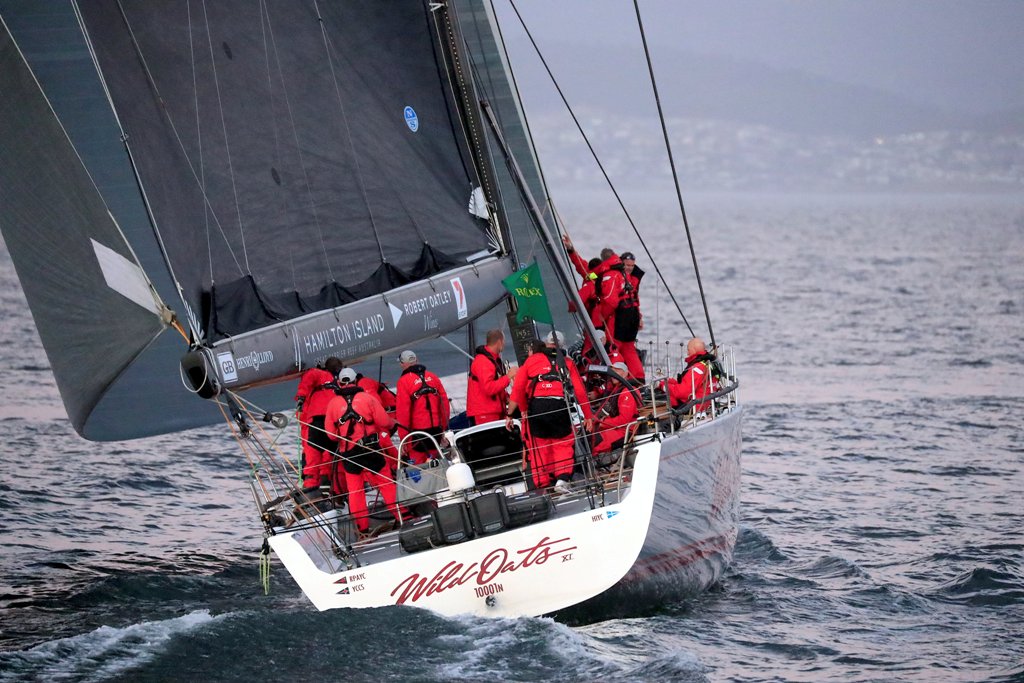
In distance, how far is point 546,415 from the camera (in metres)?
11.4

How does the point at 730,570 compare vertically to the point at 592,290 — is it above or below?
below

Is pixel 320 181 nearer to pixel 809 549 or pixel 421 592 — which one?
pixel 421 592

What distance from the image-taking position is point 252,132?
1204cm

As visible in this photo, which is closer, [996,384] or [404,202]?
[404,202]

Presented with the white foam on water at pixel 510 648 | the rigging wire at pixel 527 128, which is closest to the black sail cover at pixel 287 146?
the rigging wire at pixel 527 128

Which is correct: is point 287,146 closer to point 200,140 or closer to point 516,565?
point 200,140

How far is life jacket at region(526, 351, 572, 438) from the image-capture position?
37.4 feet

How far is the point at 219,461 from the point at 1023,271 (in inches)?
1437

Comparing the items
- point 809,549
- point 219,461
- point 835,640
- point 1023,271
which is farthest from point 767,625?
point 1023,271

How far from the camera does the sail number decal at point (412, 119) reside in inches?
495

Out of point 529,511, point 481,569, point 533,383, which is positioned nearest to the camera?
point 481,569

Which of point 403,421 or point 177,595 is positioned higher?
point 403,421

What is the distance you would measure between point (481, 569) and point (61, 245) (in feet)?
15.6

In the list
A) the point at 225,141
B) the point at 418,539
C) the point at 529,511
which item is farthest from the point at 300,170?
the point at 529,511
